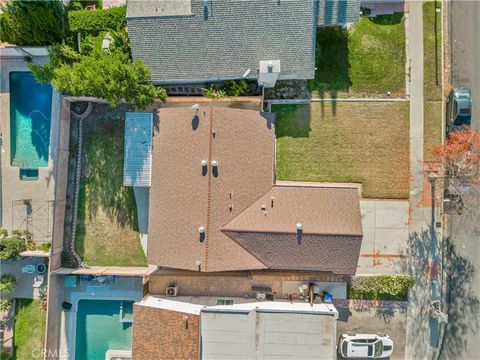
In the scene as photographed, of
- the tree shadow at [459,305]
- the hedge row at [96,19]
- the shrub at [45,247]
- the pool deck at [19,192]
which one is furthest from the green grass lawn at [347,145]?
the shrub at [45,247]

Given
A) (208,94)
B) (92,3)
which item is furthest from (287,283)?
(92,3)

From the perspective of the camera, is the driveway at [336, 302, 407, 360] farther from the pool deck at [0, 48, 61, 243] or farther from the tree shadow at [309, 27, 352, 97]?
the pool deck at [0, 48, 61, 243]

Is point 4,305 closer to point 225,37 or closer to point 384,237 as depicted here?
point 225,37

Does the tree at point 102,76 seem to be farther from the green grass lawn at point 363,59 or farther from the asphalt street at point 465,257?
the asphalt street at point 465,257

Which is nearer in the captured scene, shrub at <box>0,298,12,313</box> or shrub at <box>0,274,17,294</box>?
shrub at <box>0,274,17,294</box>

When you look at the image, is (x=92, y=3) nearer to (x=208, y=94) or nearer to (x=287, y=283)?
(x=208, y=94)

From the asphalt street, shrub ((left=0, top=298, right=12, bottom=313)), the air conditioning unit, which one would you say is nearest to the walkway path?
the asphalt street

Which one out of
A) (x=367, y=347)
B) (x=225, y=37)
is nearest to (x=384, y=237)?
(x=367, y=347)
